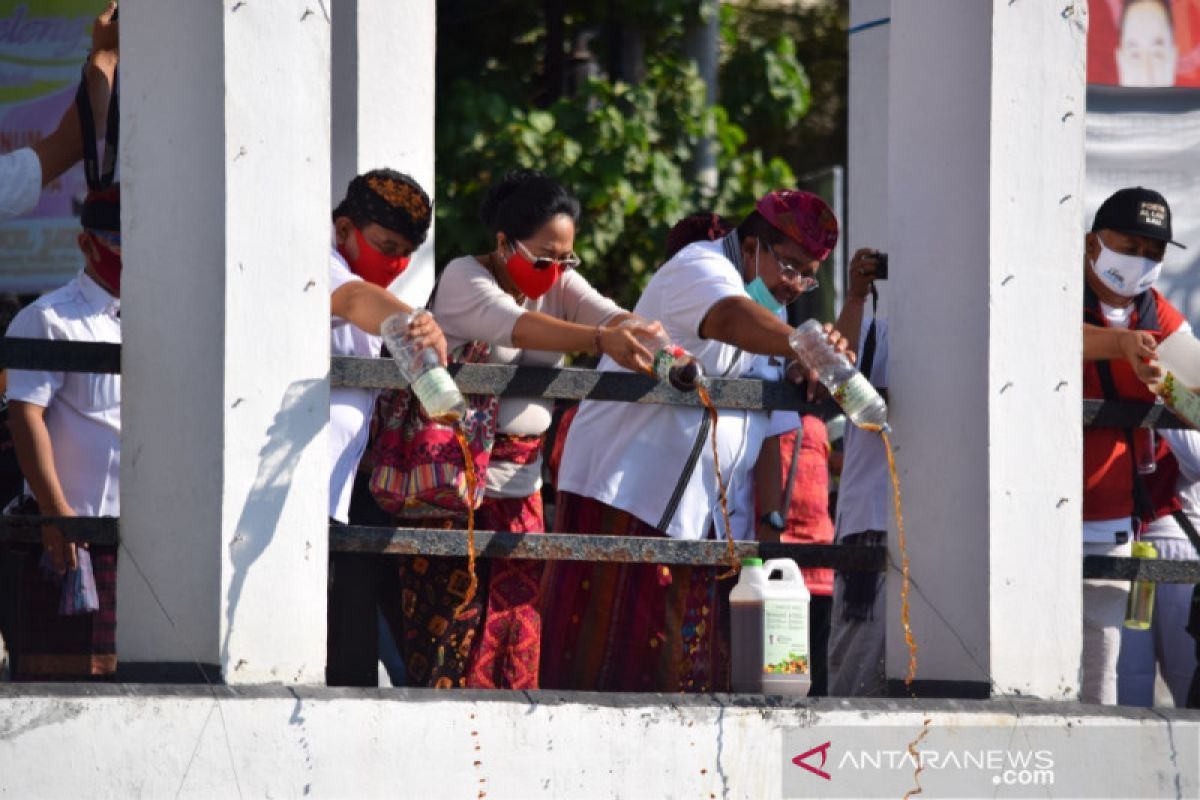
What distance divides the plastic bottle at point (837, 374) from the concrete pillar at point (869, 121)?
8.84 ft

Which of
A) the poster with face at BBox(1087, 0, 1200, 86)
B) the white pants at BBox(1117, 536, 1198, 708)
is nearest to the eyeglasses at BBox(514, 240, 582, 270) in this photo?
the white pants at BBox(1117, 536, 1198, 708)

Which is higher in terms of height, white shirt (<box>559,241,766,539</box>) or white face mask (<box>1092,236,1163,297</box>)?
white face mask (<box>1092,236,1163,297</box>)

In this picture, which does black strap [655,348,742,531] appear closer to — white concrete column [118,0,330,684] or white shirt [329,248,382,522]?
→ white shirt [329,248,382,522]

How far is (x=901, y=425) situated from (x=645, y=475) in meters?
0.71

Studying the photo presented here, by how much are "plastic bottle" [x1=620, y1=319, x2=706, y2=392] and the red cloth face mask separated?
421mm

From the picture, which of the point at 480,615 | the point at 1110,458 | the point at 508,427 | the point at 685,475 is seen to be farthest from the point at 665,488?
the point at 1110,458

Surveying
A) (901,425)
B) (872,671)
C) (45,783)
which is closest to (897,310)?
(901,425)

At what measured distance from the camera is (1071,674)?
5.13m

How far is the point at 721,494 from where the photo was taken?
5.44 meters

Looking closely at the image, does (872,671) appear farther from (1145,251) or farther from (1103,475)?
(1145,251)

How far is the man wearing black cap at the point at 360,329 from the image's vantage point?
189 inches

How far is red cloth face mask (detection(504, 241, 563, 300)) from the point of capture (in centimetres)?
530

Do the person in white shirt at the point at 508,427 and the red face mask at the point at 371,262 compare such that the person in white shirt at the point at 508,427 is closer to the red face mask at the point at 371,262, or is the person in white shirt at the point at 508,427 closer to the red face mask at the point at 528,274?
the red face mask at the point at 528,274

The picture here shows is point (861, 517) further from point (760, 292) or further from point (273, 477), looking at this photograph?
point (273, 477)
